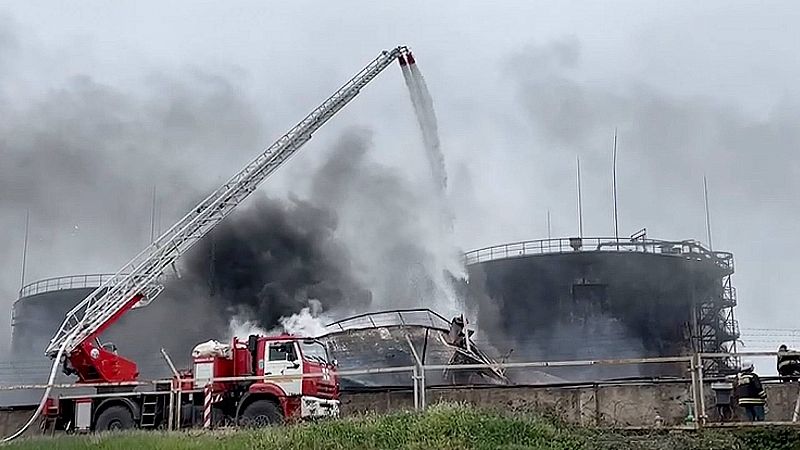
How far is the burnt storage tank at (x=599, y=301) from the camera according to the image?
46.5 m

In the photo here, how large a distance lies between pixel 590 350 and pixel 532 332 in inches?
131

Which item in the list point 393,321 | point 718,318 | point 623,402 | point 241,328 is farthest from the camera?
point 718,318

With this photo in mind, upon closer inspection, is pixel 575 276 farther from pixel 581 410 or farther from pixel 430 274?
pixel 581 410

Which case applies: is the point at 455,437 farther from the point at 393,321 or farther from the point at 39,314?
the point at 39,314

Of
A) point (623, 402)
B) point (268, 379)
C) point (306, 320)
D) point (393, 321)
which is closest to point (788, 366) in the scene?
point (623, 402)

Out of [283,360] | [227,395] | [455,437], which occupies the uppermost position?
[283,360]

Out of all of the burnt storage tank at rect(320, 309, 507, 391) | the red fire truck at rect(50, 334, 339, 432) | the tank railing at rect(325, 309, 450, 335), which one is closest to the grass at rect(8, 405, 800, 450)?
the red fire truck at rect(50, 334, 339, 432)

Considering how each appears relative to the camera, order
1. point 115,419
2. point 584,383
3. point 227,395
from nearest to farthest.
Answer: point 584,383 < point 227,395 < point 115,419

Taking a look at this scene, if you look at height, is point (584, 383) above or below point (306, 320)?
below

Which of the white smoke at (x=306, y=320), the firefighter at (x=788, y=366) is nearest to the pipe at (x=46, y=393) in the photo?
the white smoke at (x=306, y=320)

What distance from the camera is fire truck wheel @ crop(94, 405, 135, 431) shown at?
21797 mm

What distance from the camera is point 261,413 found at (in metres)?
20.4

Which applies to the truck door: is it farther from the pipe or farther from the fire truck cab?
the pipe

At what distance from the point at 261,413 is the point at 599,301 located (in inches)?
1167
